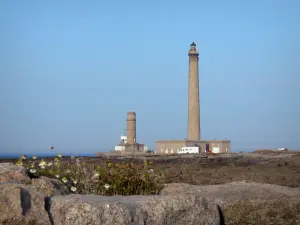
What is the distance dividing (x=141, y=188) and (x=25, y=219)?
345 centimetres

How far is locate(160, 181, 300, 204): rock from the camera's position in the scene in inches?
291

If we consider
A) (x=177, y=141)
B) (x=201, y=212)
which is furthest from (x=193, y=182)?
→ (x=177, y=141)

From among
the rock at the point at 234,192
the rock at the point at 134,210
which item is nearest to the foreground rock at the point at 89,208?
the rock at the point at 134,210

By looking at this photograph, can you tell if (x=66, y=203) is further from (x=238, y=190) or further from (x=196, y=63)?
(x=196, y=63)

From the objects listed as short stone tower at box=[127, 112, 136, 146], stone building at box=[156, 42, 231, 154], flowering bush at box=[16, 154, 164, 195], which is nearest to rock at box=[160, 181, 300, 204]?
flowering bush at box=[16, 154, 164, 195]

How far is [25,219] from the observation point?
16.6 feet

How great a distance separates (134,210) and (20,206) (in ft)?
3.93

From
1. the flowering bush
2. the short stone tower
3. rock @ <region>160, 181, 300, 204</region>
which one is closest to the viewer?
rock @ <region>160, 181, 300, 204</region>

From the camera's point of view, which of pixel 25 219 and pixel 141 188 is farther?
pixel 141 188

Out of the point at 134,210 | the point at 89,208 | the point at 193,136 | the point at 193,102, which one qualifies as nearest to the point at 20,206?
the point at 89,208

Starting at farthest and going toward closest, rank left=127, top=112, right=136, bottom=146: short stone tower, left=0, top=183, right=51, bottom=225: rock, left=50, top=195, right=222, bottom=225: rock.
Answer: left=127, top=112, right=136, bottom=146: short stone tower, left=50, top=195, right=222, bottom=225: rock, left=0, top=183, right=51, bottom=225: rock

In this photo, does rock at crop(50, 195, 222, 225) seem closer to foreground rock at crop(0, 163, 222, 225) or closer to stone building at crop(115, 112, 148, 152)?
foreground rock at crop(0, 163, 222, 225)

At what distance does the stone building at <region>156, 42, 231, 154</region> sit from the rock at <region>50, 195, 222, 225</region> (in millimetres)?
55364

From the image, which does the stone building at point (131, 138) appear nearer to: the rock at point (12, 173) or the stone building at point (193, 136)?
the stone building at point (193, 136)
